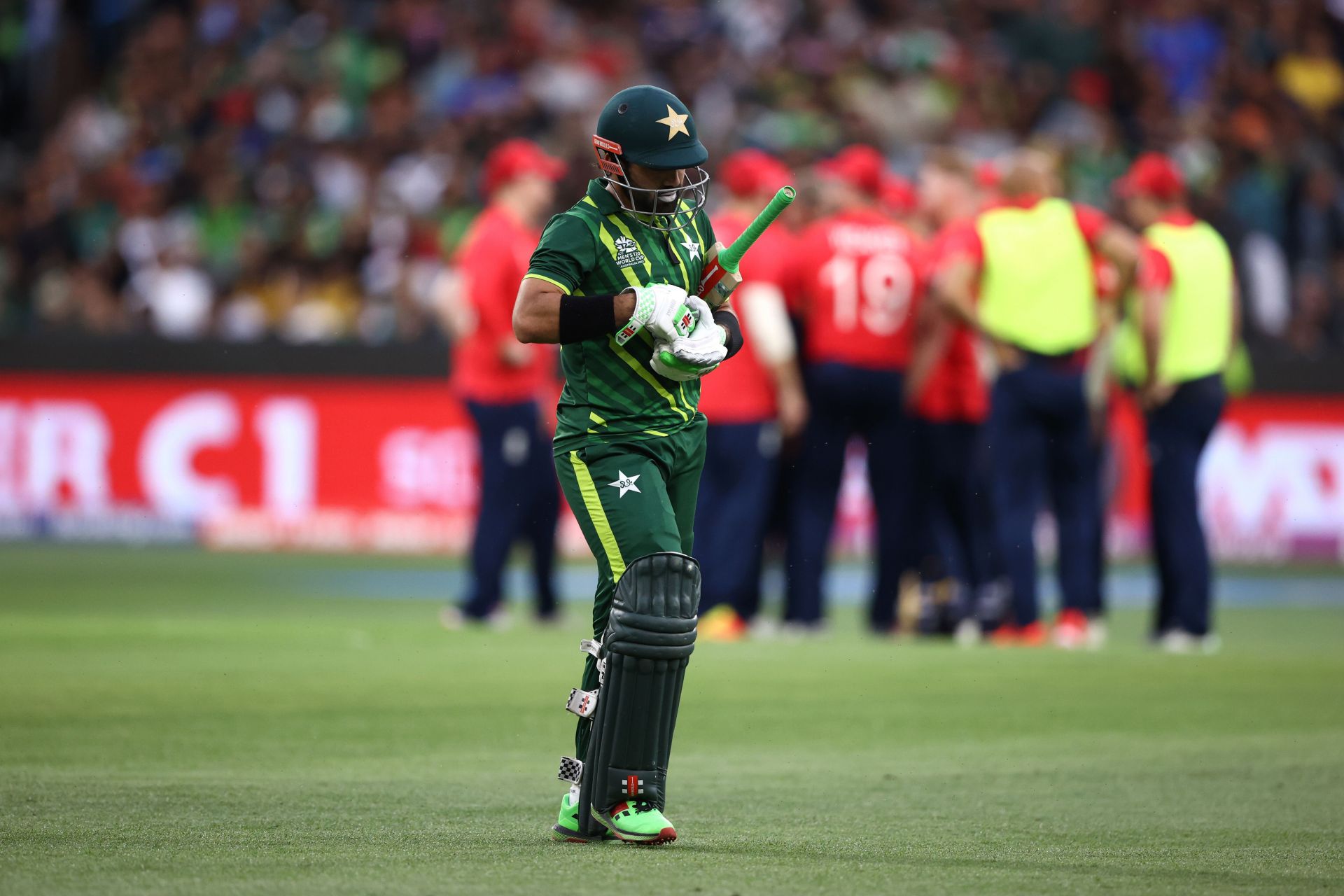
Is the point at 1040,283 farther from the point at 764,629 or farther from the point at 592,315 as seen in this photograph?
the point at 592,315

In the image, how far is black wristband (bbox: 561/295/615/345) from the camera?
5.96 metres

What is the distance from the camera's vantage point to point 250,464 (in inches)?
762

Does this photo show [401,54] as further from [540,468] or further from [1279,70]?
[540,468]

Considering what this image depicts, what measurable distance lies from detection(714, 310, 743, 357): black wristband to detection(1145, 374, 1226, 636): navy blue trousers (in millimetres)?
6517

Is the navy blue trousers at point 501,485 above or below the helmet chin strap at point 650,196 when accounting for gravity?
below

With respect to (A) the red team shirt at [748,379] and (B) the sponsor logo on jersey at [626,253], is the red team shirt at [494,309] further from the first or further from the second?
(B) the sponsor logo on jersey at [626,253]

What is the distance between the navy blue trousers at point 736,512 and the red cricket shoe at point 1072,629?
192cm

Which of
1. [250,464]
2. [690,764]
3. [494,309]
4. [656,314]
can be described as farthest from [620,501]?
[250,464]

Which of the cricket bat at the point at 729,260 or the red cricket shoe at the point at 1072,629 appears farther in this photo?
the red cricket shoe at the point at 1072,629

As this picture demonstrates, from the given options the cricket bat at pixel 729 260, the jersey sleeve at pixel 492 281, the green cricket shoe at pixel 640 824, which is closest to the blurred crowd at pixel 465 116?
the jersey sleeve at pixel 492 281

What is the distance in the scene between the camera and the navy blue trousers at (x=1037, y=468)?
1210 centimetres

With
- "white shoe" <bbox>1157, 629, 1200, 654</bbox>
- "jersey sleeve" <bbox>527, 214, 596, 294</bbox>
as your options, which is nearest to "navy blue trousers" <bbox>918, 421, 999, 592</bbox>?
"white shoe" <bbox>1157, 629, 1200, 654</bbox>

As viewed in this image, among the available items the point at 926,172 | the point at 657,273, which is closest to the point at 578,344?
the point at 657,273

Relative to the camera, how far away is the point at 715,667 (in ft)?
36.3
